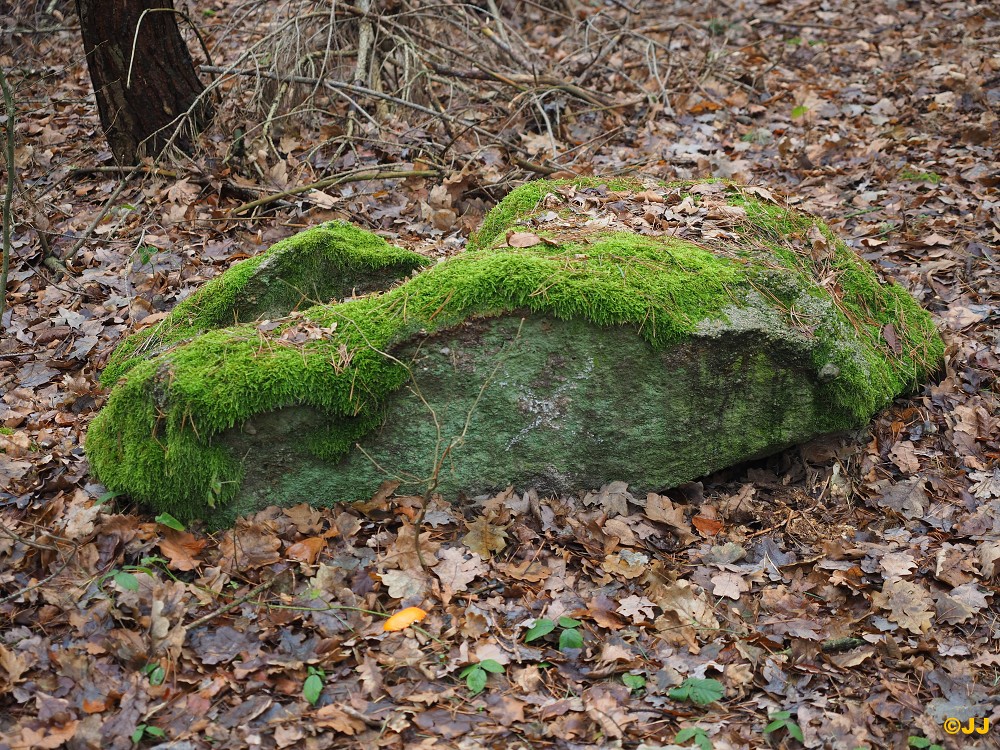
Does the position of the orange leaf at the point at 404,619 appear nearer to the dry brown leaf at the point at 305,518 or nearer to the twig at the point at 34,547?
the dry brown leaf at the point at 305,518

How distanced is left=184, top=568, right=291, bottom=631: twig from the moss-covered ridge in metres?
1.67

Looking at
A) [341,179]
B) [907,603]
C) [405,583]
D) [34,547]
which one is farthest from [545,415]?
[341,179]

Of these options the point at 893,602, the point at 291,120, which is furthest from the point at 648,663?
the point at 291,120

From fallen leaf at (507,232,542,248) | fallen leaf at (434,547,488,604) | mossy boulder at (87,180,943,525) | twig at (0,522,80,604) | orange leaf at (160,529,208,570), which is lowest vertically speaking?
fallen leaf at (434,547,488,604)

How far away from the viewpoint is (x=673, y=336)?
3912 millimetres

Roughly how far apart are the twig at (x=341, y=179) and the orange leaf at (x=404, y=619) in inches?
174

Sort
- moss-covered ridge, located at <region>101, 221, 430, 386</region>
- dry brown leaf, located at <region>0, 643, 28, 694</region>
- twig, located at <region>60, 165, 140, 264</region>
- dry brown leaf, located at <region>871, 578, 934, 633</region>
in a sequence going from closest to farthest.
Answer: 1. dry brown leaf, located at <region>0, 643, 28, 694</region>
2. dry brown leaf, located at <region>871, 578, 934, 633</region>
3. moss-covered ridge, located at <region>101, 221, 430, 386</region>
4. twig, located at <region>60, 165, 140, 264</region>

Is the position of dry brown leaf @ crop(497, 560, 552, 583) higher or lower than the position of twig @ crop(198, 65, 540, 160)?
lower

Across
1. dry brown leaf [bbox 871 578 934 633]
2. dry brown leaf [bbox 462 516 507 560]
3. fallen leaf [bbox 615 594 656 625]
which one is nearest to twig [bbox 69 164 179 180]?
dry brown leaf [bbox 462 516 507 560]

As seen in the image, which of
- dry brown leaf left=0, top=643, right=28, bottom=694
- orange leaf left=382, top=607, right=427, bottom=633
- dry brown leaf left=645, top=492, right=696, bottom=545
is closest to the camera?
dry brown leaf left=0, top=643, right=28, bottom=694

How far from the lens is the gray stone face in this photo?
3.88 metres

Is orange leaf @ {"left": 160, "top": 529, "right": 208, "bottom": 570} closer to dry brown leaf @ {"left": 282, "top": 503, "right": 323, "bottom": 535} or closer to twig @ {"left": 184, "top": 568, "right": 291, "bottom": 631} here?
twig @ {"left": 184, "top": 568, "right": 291, "bottom": 631}

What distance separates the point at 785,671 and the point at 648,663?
1.88 ft

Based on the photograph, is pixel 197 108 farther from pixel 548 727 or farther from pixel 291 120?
pixel 548 727
